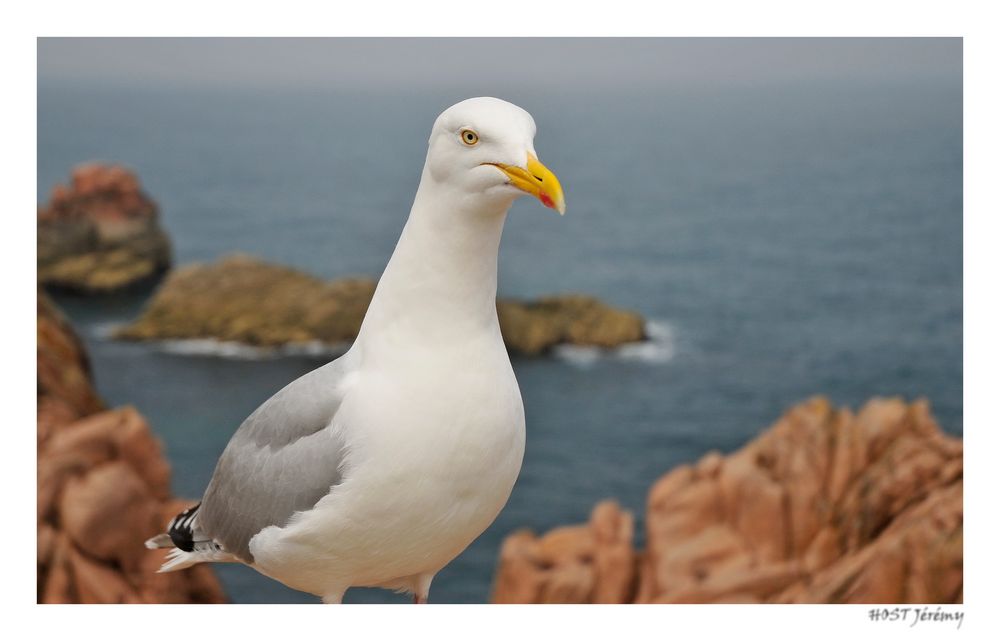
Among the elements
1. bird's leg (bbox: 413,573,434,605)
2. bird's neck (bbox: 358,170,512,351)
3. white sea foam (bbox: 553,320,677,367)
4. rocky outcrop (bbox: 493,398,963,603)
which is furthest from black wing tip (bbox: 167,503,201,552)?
white sea foam (bbox: 553,320,677,367)

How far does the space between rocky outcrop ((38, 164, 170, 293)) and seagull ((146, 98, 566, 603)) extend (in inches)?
154

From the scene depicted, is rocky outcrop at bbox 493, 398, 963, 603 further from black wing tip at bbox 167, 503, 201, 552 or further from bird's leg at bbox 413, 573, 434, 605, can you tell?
black wing tip at bbox 167, 503, 201, 552

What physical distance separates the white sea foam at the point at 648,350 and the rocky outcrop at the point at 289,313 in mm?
46

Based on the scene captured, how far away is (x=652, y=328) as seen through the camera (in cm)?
609

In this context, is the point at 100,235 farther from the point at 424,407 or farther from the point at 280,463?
the point at 424,407

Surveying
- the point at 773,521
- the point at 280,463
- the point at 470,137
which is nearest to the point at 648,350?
the point at 773,521

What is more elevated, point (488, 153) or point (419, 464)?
point (488, 153)

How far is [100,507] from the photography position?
457cm

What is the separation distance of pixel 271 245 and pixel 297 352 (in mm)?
582

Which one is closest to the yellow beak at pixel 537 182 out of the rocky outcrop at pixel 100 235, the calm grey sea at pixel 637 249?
the calm grey sea at pixel 637 249

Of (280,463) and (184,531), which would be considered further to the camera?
(184,531)

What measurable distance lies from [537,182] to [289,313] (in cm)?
407

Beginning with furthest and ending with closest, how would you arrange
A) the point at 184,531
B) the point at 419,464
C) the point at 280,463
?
the point at 184,531, the point at 280,463, the point at 419,464

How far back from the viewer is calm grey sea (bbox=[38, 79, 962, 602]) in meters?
5.76
